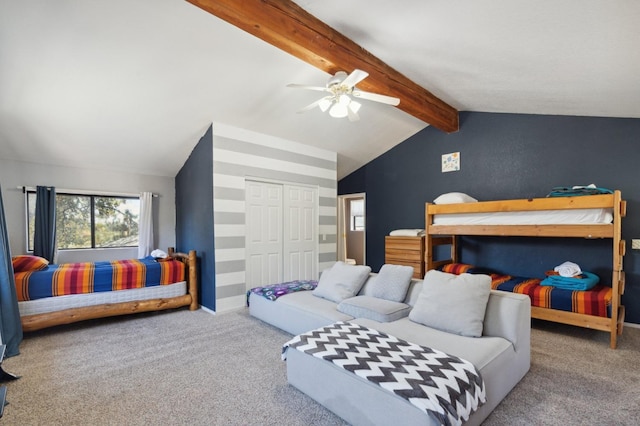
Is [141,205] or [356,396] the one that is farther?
[141,205]

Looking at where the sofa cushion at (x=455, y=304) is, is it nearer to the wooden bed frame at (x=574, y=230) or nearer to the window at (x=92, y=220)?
the wooden bed frame at (x=574, y=230)

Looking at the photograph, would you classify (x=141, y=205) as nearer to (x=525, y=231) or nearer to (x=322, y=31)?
(x=322, y=31)

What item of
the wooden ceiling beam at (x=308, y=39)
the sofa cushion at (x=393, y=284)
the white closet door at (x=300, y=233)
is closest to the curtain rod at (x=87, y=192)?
the white closet door at (x=300, y=233)

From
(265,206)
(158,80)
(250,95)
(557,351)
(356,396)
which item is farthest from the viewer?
(265,206)

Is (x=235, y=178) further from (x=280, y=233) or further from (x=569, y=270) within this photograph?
(x=569, y=270)

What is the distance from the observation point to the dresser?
15.8 ft

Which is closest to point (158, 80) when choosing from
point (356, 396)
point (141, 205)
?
point (141, 205)

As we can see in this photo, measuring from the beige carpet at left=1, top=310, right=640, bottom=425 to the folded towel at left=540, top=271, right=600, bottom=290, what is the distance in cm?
51

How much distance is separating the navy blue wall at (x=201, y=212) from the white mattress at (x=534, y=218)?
10.5 ft

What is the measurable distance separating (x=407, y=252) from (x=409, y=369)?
3413mm

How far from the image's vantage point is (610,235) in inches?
118

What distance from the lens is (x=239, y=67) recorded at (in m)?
3.28

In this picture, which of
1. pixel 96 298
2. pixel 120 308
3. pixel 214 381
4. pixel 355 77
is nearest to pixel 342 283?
pixel 214 381

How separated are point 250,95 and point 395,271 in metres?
2.68
